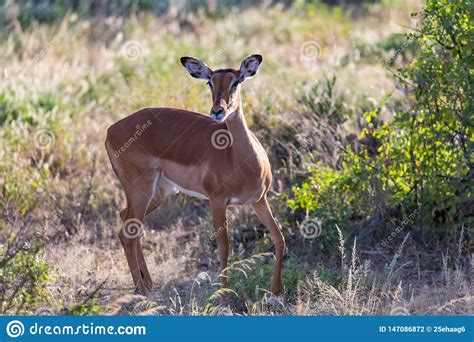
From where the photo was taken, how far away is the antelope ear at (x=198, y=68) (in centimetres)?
768

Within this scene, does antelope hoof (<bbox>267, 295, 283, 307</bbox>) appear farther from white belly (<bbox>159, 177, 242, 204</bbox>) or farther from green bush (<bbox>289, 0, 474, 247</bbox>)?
green bush (<bbox>289, 0, 474, 247</bbox>)

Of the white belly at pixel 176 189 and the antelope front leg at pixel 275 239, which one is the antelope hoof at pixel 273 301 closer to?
the antelope front leg at pixel 275 239

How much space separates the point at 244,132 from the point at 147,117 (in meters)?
1.11

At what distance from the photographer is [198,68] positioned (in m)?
7.75

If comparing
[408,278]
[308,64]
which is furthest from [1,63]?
[408,278]

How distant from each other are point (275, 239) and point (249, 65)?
1.41 metres

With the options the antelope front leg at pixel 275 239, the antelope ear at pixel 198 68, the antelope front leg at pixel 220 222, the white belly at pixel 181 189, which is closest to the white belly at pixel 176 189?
the white belly at pixel 181 189

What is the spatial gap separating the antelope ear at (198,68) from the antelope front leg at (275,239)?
43.6 inches

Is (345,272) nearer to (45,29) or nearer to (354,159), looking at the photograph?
(354,159)

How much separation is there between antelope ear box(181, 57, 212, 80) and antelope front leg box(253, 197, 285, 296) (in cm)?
111

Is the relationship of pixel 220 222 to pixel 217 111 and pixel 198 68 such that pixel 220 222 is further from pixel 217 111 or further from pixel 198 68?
pixel 198 68

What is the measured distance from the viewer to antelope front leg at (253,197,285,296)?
301 inches

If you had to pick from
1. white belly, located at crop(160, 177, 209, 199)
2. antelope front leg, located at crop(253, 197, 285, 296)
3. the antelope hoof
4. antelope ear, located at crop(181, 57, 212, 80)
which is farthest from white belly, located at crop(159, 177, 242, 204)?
antelope ear, located at crop(181, 57, 212, 80)

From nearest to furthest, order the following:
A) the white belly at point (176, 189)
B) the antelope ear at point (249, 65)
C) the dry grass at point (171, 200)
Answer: the dry grass at point (171, 200), the antelope ear at point (249, 65), the white belly at point (176, 189)
